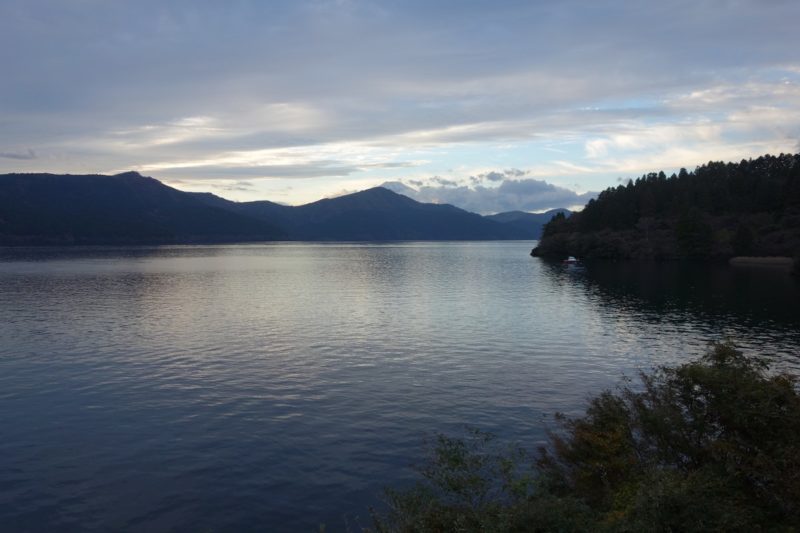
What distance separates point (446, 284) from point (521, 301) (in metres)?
35.2

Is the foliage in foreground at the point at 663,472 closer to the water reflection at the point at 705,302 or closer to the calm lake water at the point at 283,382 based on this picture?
the calm lake water at the point at 283,382

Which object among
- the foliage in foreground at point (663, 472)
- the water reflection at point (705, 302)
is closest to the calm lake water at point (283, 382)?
the water reflection at point (705, 302)

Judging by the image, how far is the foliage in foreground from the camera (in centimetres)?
1797

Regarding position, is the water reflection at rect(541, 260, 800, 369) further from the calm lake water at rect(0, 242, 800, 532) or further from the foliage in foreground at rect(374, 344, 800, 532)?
the foliage in foreground at rect(374, 344, 800, 532)

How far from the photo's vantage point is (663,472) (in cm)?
1928

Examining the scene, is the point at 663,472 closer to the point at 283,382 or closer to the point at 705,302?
the point at 283,382

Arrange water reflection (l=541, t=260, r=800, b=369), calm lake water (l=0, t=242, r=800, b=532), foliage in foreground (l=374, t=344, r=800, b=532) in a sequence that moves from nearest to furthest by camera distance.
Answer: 1. foliage in foreground (l=374, t=344, r=800, b=532)
2. calm lake water (l=0, t=242, r=800, b=532)
3. water reflection (l=541, t=260, r=800, b=369)

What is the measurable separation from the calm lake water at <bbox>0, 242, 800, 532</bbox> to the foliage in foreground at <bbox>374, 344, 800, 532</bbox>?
7202mm

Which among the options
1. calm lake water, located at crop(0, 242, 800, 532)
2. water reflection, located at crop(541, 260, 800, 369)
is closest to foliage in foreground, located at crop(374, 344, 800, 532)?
calm lake water, located at crop(0, 242, 800, 532)

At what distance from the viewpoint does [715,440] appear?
22.4 meters

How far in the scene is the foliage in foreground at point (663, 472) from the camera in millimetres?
17969

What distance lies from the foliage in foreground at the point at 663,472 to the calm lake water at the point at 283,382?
720 cm

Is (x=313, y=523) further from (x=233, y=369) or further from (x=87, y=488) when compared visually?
(x=233, y=369)

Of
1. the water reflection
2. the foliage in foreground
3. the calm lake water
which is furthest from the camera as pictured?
the water reflection
